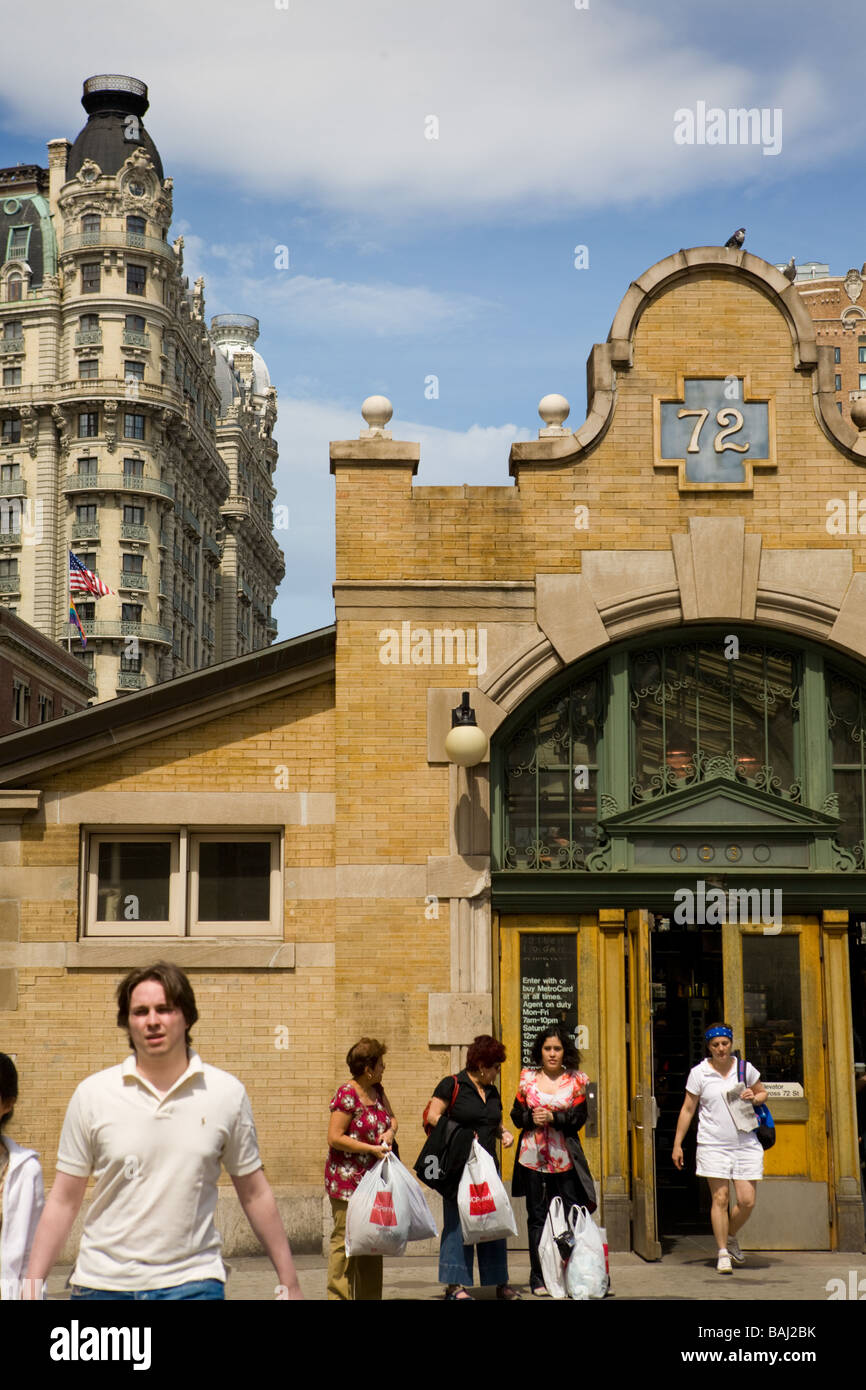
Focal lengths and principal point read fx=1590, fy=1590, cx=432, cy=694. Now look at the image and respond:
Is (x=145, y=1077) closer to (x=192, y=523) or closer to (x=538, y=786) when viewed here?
(x=538, y=786)

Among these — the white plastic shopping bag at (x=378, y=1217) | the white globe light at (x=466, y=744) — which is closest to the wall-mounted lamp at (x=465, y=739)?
the white globe light at (x=466, y=744)

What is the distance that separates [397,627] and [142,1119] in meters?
7.94

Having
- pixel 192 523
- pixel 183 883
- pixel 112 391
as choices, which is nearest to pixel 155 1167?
pixel 183 883

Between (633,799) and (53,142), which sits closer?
(633,799)

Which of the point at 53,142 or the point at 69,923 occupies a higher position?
the point at 53,142

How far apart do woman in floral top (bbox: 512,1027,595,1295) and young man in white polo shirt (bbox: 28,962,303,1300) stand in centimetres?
467

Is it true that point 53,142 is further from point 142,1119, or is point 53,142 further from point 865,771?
point 142,1119

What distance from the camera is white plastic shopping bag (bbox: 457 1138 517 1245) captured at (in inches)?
393

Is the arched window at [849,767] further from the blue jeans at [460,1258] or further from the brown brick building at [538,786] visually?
the blue jeans at [460,1258]

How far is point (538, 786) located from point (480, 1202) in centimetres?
409

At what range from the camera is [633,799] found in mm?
13219

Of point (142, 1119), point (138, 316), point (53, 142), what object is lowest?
point (142, 1119)
